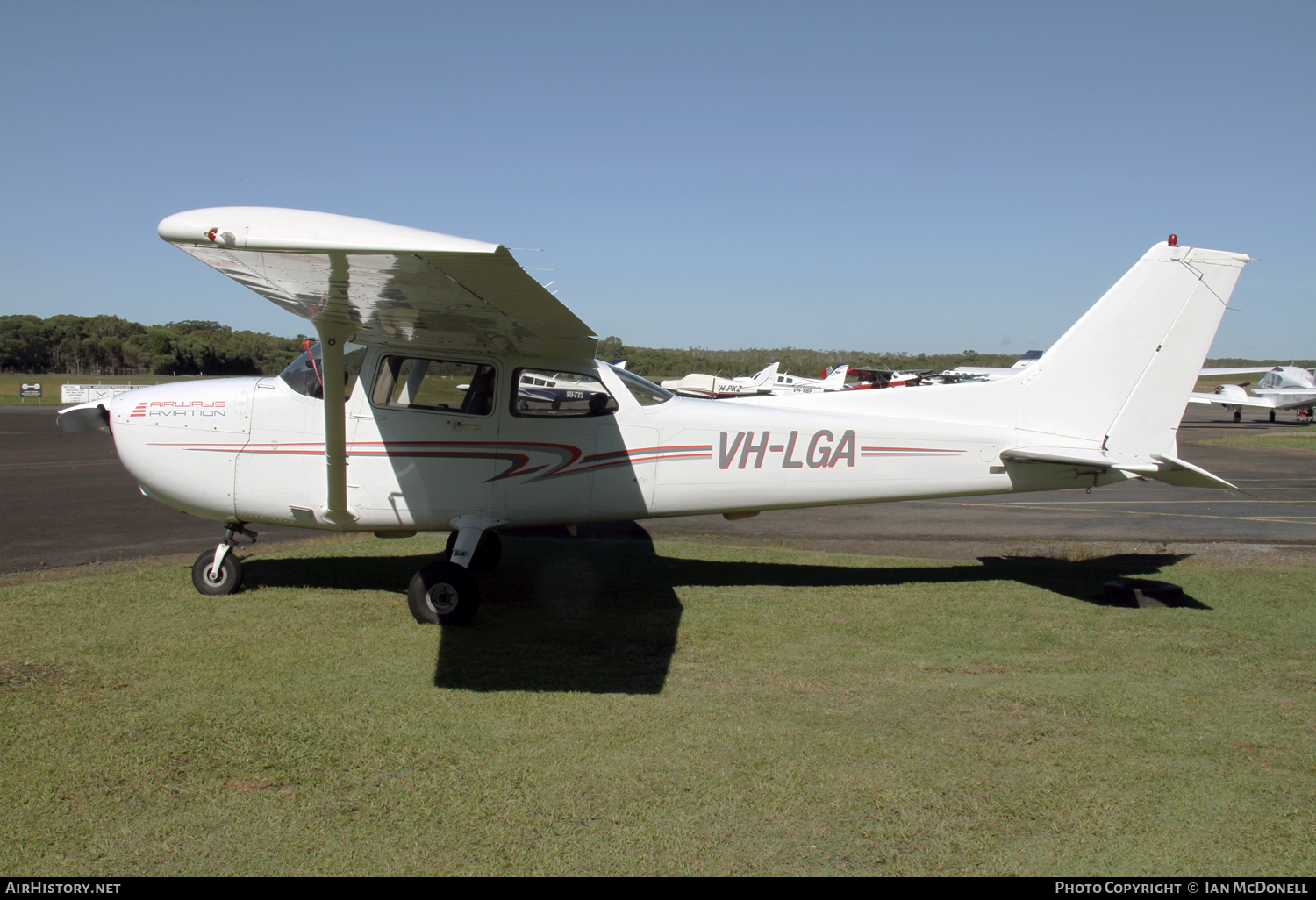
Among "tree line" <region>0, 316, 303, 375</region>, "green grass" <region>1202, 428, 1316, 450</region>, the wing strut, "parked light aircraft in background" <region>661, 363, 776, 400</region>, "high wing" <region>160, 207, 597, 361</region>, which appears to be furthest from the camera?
"tree line" <region>0, 316, 303, 375</region>

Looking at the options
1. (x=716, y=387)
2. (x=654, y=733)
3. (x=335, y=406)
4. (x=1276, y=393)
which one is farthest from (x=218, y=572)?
(x=1276, y=393)

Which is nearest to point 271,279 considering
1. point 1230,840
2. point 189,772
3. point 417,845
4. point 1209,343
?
point 189,772

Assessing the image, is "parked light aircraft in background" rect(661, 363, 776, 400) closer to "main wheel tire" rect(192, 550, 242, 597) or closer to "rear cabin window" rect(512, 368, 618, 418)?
"rear cabin window" rect(512, 368, 618, 418)

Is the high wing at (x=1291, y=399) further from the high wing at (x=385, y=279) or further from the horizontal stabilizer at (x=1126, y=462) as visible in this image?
the high wing at (x=385, y=279)

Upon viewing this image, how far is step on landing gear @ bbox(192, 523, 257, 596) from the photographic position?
6.79 meters

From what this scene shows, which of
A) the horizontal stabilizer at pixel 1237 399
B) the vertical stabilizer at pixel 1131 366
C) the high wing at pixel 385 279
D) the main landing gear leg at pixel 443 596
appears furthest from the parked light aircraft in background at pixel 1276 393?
the main landing gear leg at pixel 443 596

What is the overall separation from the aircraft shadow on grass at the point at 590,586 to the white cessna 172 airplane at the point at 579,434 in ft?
2.17

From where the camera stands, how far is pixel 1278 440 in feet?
89.7

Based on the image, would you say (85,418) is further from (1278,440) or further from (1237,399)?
(1237,399)

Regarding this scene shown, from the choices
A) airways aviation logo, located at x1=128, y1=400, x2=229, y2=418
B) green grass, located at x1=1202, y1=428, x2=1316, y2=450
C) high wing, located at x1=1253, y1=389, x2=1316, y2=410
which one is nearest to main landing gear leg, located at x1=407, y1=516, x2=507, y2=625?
airways aviation logo, located at x1=128, y1=400, x2=229, y2=418

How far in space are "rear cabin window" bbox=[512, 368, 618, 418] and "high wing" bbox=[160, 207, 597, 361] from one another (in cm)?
19

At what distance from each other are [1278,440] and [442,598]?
3044 cm

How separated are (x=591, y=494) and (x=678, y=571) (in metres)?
1.82

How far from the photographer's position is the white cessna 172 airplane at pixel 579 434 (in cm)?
664
